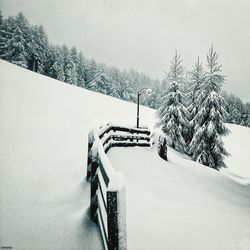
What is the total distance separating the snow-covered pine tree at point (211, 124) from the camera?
2033 centimetres

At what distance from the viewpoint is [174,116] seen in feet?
76.9

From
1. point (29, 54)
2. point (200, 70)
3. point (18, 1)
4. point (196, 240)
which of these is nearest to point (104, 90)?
point (29, 54)

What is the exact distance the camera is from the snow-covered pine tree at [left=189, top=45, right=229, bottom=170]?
20328 millimetres

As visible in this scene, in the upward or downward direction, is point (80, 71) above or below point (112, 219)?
above

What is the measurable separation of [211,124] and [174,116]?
13.6 feet

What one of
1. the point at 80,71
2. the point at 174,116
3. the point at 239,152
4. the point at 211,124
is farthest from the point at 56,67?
the point at 211,124

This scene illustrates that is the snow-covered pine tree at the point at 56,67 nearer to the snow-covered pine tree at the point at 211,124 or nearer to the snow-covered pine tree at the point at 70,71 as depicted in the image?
the snow-covered pine tree at the point at 70,71

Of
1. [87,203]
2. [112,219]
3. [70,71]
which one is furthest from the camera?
[70,71]

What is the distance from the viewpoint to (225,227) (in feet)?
15.5

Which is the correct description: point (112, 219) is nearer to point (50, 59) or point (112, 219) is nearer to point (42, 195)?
point (42, 195)

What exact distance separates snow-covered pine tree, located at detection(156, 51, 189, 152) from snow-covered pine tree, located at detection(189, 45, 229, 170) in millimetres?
2011

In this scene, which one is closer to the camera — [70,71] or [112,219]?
[112,219]

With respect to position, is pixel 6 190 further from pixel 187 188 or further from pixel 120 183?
pixel 187 188

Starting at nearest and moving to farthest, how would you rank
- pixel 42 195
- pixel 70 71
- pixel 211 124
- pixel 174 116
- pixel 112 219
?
pixel 112 219 → pixel 42 195 → pixel 211 124 → pixel 174 116 → pixel 70 71
